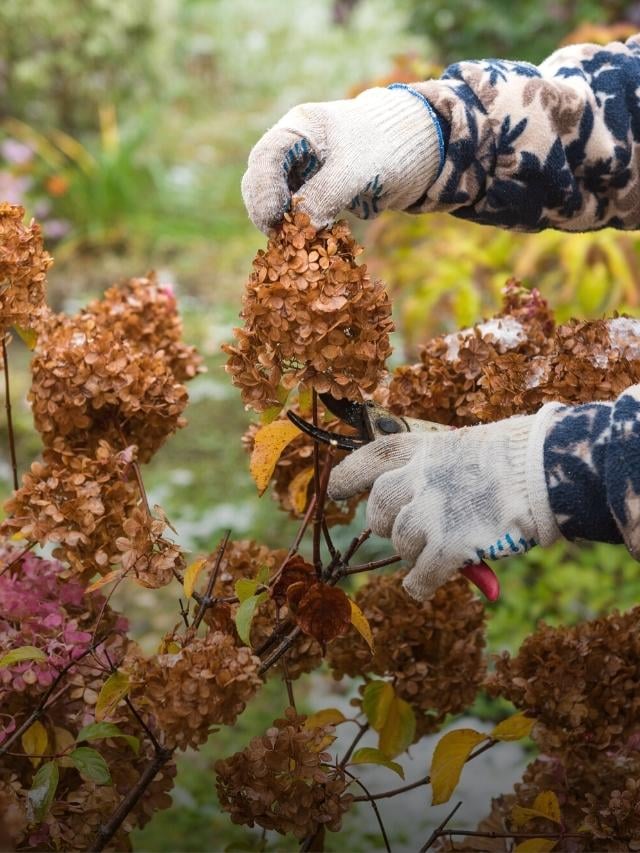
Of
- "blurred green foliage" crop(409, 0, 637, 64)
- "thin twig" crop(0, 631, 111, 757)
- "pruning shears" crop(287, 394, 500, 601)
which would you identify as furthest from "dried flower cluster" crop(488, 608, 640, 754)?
"blurred green foliage" crop(409, 0, 637, 64)

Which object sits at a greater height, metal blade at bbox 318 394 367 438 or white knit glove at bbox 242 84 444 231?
white knit glove at bbox 242 84 444 231

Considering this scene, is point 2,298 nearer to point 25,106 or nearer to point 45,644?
point 45,644

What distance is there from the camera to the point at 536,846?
1.25 m

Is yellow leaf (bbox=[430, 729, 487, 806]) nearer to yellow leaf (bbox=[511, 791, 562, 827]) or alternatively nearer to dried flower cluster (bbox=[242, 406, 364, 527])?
yellow leaf (bbox=[511, 791, 562, 827])

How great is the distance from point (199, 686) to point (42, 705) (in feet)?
0.88

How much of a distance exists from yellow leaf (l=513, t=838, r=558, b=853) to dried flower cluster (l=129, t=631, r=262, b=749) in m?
0.46

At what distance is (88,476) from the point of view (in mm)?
1170

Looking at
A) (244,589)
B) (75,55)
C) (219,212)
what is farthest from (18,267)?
(75,55)

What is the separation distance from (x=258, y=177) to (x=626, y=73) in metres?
0.59

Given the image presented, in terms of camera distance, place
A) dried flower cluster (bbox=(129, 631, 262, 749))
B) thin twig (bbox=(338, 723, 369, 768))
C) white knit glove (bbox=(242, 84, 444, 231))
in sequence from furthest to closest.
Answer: thin twig (bbox=(338, 723, 369, 768)) < white knit glove (bbox=(242, 84, 444, 231)) < dried flower cluster (bbox=(129, 631, 262, 749))

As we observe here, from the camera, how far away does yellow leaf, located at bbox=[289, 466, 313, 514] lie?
4.31 feet

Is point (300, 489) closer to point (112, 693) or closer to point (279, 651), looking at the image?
point (279, 651)

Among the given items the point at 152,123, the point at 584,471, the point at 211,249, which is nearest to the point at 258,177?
the point at 584,471

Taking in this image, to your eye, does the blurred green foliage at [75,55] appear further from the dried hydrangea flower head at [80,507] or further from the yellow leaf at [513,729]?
the yellow leaf at [513,729]
